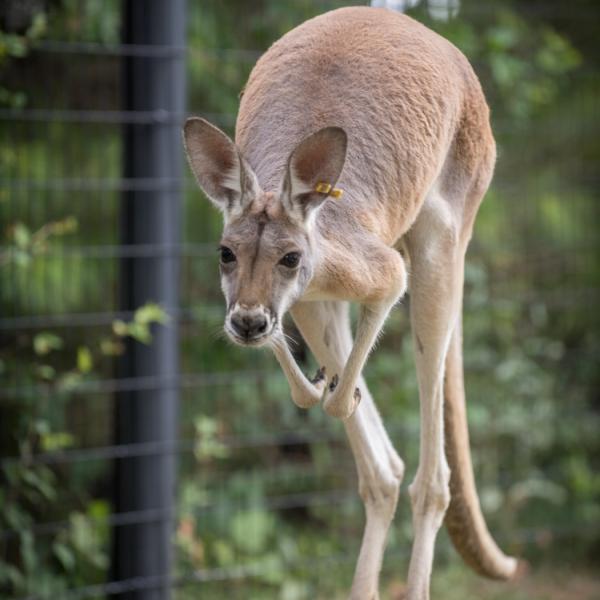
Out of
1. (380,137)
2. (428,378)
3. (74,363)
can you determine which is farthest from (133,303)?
(380,137)

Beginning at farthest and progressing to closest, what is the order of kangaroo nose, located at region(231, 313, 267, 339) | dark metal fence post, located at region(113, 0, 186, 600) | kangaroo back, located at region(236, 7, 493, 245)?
dark metal fence post, located at region(113, 0, 186, 600), kangaroo back, located at region(236, 7, 493, 245), kangaroo nose, located at region(231, 313, 267, 339)

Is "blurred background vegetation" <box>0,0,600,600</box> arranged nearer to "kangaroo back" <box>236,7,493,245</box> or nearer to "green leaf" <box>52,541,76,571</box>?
"green leaf" <box>52,541,76,571</box>

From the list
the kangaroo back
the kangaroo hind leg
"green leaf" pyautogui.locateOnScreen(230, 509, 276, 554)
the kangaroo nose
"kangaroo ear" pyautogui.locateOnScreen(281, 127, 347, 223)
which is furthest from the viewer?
"green leaf" pyautogui.locateOnScreen(230, 509, 276, 554)

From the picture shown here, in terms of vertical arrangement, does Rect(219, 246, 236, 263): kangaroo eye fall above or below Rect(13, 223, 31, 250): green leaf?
above

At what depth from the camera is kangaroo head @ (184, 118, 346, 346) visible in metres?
2.38

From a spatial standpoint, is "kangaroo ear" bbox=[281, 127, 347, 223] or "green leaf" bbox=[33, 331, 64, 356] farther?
"green leaf" bbox=[33, 331, 64, 356]

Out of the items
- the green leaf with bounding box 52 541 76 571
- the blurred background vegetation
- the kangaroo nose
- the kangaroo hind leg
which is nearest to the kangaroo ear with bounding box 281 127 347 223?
the kangaroo nose

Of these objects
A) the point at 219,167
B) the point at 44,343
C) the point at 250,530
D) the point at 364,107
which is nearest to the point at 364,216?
the point at 364,107

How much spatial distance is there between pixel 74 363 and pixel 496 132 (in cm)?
239

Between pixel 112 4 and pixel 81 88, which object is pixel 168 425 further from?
pixel 112 4

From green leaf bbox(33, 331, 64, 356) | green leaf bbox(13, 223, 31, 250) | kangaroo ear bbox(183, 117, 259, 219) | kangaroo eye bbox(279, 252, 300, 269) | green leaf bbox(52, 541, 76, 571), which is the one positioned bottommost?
green leaf bbox(52, 541, 76, 571)

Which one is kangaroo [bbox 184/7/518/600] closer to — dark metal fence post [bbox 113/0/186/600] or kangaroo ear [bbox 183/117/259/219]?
kangaroo ear [bbox 183/117/259/219]

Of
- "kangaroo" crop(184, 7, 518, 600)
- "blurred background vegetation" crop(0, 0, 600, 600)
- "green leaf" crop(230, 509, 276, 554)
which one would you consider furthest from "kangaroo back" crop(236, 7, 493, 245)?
"green leaf" crop(230, 509, 276, 554)

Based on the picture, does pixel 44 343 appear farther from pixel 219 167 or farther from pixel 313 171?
pixel 313 171
